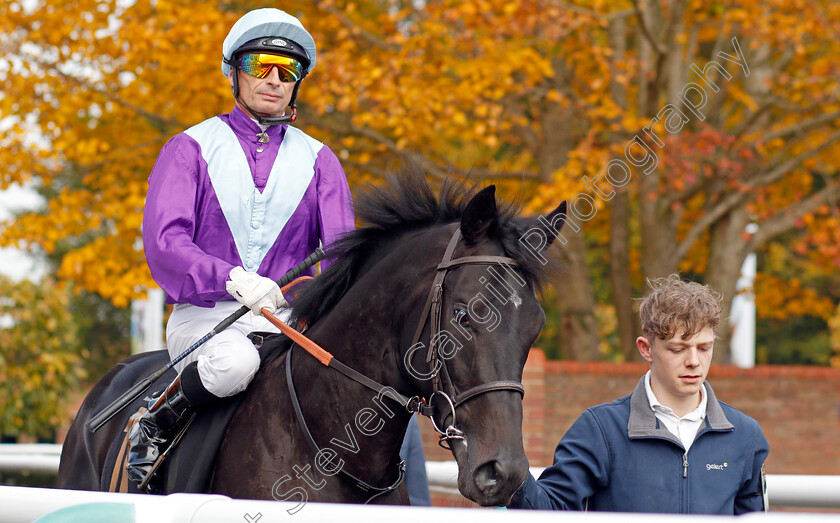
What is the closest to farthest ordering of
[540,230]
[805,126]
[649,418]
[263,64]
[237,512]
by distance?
[237,512] → [649,418] → [540,230] → [263,64] → [805,126]

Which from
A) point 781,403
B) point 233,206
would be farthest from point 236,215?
point 781,403

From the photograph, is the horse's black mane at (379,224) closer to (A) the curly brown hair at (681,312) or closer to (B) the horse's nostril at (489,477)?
(A) the curly brown hair at (681,312)

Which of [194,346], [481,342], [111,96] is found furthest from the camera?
[111,96]

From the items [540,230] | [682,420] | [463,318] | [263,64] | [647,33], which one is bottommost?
[682,420]

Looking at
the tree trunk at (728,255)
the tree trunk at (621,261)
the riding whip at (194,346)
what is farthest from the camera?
the tree trunk at (621,261)

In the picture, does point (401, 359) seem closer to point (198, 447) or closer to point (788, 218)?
point (198, 447)

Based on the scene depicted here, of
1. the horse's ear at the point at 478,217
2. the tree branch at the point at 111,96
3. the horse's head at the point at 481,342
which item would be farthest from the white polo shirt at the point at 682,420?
the tree branch at the point at 111,96

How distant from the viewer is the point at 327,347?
2.81 meters

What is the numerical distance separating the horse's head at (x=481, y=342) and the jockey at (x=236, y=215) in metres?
0.59

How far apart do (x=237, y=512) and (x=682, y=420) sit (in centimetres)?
150

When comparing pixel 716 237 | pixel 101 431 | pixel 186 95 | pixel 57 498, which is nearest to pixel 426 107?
pixel 186 95

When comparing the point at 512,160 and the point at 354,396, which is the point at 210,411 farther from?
the point at 512,160

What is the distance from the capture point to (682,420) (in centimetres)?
260

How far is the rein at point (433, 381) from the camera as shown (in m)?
2.41
